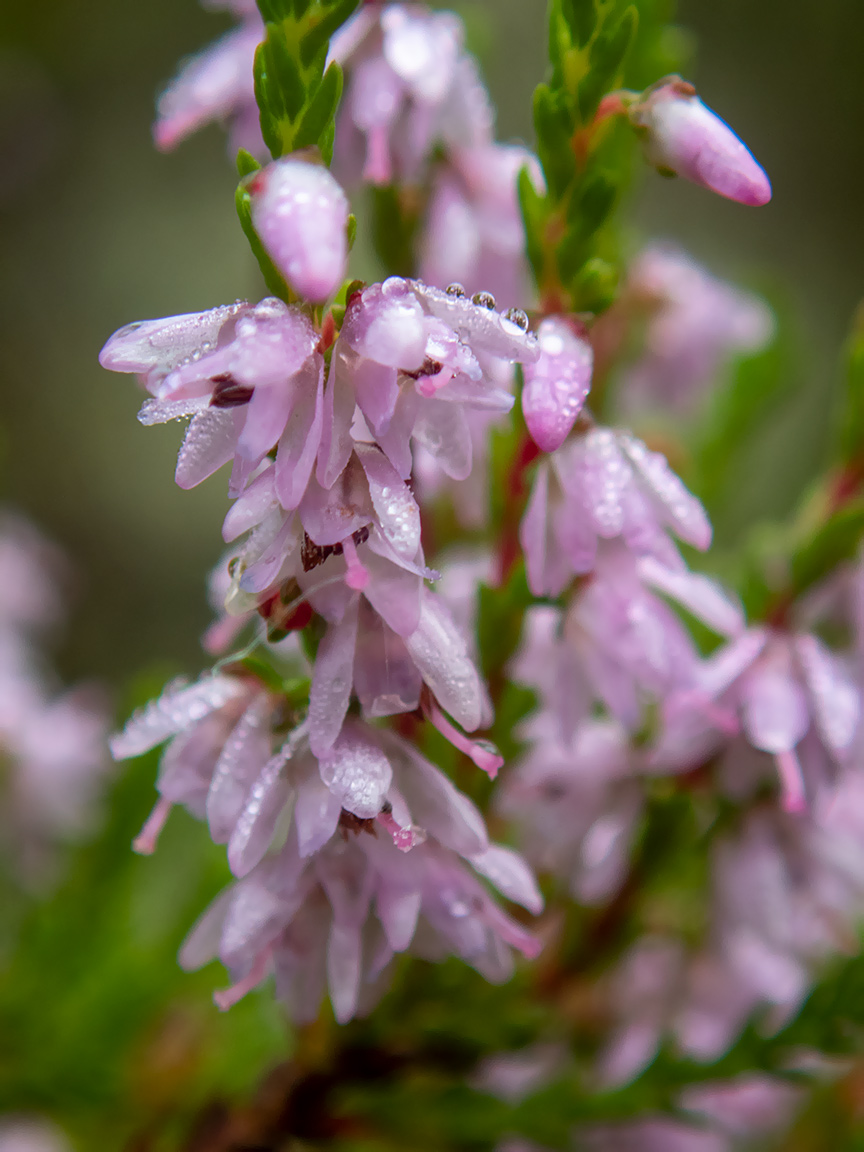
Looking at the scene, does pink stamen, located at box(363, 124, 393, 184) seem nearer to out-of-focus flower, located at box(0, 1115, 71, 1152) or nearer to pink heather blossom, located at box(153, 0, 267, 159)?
pink heather blossom, located at box(153, 0, 267, 159)

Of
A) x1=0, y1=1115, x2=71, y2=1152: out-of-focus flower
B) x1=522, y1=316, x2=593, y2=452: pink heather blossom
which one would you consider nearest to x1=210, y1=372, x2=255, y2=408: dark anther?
x1=522, y1=316, x2=593, y2=452: pink heather blossom

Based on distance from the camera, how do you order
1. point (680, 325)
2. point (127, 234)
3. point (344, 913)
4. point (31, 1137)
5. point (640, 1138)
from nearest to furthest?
point (344, 913) < point (640, 1138) < point (680, 325) < point (31, 1137) < point (127, 234)

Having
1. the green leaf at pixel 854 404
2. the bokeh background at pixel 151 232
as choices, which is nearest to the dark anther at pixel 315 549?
the green leaf at pixel 854 404

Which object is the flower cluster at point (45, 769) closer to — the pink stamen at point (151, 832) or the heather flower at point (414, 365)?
the pink stamen at point (151, 832)

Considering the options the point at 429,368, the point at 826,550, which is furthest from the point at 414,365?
the point at 826,550

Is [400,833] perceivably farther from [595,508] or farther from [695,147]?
[695,147]

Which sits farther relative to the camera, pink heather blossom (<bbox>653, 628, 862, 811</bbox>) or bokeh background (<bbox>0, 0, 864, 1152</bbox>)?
bokeh background (<bbox>0, 0, 864, 1152</bbox>)

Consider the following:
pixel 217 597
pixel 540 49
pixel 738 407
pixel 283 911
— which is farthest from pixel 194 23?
pixel 283 911

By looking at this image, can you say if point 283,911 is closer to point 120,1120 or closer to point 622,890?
point 622,890
